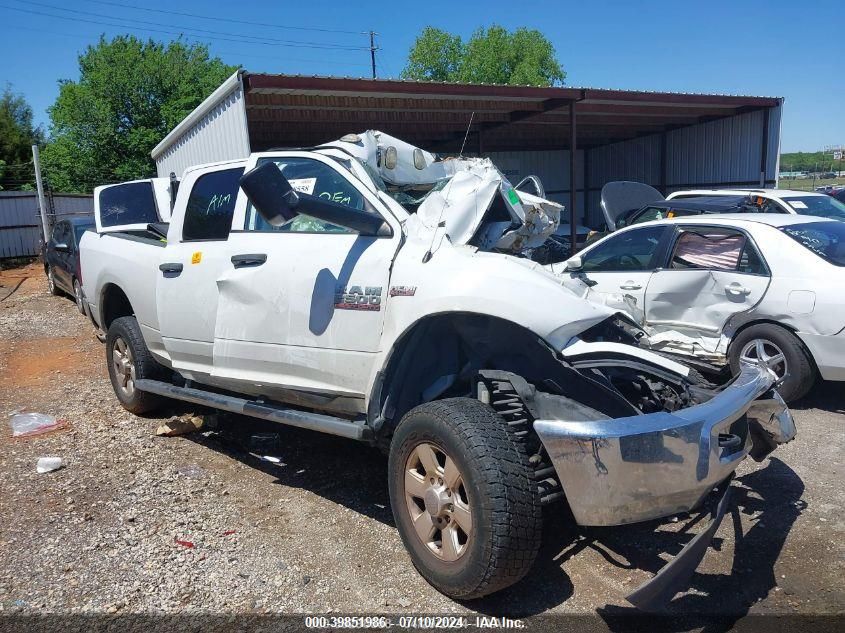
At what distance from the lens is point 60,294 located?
46.9 feet

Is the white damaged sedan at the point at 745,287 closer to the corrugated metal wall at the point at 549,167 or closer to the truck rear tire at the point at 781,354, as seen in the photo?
the truck rear tire at the point at 781,354

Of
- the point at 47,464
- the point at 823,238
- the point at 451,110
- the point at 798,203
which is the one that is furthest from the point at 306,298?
the point at 451,110

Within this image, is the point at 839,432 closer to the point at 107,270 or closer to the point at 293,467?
the point at 293,467

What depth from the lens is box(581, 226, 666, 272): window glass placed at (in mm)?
6680

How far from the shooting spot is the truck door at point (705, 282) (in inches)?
234

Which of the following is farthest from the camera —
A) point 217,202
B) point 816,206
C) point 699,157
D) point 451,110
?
point 699,157

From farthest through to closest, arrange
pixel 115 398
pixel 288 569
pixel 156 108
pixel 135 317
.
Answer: pixel 156 108, pixel 115 398, pixel 135 317, pixel 288 569

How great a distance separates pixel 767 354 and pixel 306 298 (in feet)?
12.9

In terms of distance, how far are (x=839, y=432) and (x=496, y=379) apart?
351cm

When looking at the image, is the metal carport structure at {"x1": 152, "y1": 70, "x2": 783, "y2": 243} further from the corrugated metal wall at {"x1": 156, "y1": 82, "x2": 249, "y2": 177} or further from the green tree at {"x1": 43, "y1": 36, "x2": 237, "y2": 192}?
the green tree at {"x1": 43, "y1": 36, "x2": 237, "y2": 192}

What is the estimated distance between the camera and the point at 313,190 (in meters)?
4.27

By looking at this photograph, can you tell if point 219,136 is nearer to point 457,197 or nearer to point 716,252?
point 716,252

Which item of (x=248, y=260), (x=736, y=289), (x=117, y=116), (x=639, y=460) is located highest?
(x=117, y=116)

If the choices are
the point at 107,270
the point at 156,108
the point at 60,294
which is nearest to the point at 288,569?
the point at 107,270
